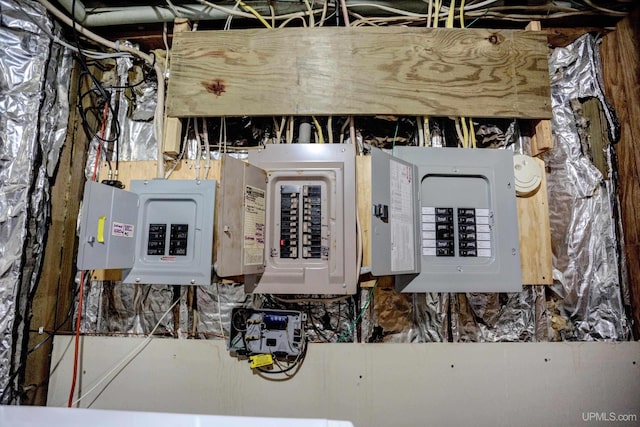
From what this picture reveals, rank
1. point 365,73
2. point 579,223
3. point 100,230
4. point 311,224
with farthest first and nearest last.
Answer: point 579,223 → point 365,73 → point 311,224 → point 100,230

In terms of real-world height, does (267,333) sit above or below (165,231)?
below

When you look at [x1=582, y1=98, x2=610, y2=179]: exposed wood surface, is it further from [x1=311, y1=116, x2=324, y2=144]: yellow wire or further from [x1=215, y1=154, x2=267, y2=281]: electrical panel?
[x1=215, y1=154, x2=267, y2=281]: electrical panel

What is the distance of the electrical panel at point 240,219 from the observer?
82 centimetres

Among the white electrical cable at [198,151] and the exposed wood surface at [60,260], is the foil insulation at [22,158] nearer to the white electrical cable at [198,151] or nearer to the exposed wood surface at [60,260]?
the exposed wood surface at [60,260]

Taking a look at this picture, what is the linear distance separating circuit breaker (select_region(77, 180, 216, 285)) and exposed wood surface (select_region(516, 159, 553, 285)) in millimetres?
1069

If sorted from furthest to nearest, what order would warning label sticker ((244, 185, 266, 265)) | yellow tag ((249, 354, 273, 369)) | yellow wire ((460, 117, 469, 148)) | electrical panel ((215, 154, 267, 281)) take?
yellow wire ((460, 117, 469, 148)) < yellow tag ((249, 354, 273, 369)) < warning label sticker ((244, 185, 266, 265)) < electrical panel ((215, 154, 267, 281))

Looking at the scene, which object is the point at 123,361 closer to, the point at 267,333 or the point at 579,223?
the point at 267,333

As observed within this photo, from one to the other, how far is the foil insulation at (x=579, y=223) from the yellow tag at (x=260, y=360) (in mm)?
1055

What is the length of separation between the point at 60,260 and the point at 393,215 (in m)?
1.19

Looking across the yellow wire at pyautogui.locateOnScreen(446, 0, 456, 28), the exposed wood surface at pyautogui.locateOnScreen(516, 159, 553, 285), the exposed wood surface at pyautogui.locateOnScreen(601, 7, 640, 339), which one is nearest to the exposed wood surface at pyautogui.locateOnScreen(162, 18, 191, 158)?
the yellow wire at pyautogui.locateOnScreen(446, 0, 456, 28)

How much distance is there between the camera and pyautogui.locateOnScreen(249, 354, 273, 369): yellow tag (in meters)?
1.04

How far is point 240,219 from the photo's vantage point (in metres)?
0.90

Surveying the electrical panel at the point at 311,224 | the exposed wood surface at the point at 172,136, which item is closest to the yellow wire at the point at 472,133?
the electrical panel at the point at 311,224

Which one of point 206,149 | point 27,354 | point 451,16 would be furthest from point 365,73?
point 27,354
